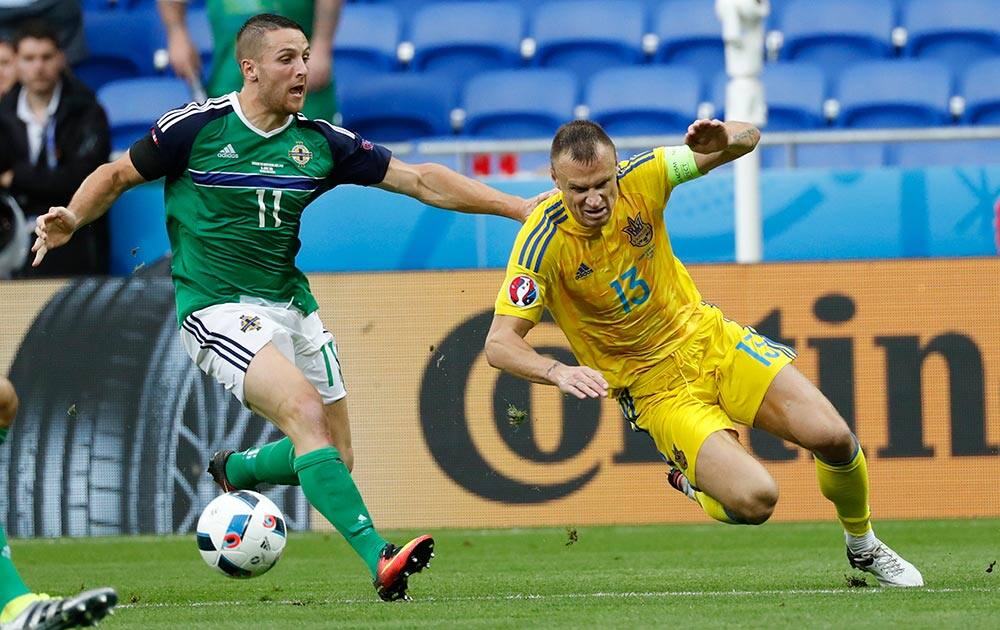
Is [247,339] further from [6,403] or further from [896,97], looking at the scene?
[896,97]

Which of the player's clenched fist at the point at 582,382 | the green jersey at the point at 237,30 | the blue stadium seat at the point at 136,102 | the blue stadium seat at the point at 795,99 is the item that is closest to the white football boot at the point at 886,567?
the player's clenched fist at the point at 582,382

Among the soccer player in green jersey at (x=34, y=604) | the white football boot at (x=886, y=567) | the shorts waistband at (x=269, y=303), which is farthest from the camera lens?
the shorts waistband at (x=269, y=303)

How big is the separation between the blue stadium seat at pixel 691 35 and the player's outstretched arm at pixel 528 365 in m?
8.04

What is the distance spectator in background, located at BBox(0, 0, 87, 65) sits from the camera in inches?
537

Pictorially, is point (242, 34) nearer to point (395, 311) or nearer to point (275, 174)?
point (275, 174)

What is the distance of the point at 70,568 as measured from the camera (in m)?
8.86

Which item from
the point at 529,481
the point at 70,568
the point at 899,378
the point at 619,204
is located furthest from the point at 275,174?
the point at 899,378

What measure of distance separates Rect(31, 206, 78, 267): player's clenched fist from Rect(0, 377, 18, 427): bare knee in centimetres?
95

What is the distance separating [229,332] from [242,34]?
4.13 feet

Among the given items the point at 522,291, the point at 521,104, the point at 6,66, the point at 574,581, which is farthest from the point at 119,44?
the point at 522,291

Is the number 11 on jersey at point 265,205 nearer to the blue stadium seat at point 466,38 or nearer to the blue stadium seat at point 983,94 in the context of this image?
the blue stadium seat at point 466,38

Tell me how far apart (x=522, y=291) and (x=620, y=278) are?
1.60 ft

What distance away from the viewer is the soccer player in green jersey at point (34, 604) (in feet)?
17.2

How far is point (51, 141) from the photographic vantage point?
38.4 ft
